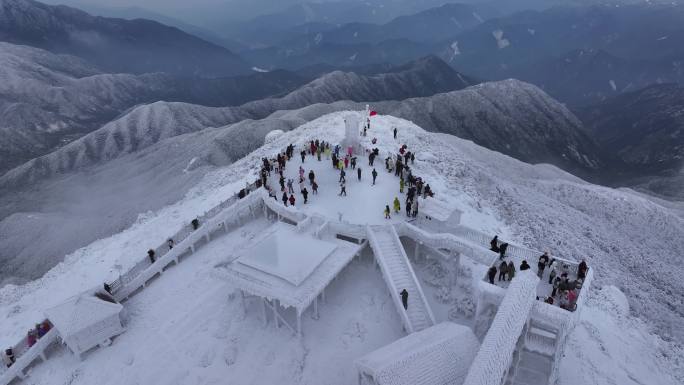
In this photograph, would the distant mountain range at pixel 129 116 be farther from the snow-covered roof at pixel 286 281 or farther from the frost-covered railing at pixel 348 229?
the frost-covered railing at pixel 348 229

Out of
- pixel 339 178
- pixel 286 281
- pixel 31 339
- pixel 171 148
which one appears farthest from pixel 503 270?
pixel 171 148

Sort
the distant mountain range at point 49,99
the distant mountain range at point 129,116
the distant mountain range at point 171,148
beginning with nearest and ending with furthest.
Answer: the distant mountain range at point 171,148 → the distant mountain range at point 129,116 → the distant mountain range at point 49,99

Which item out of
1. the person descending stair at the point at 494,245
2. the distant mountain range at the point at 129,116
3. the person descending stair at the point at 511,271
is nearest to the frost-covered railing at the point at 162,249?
the person descending stair at the point at 494,245

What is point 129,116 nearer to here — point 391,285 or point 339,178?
point 339,178

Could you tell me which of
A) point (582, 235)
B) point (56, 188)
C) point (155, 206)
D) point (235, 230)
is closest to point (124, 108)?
point (56, 188)

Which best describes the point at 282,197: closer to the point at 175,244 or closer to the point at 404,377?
the point at 175,244
